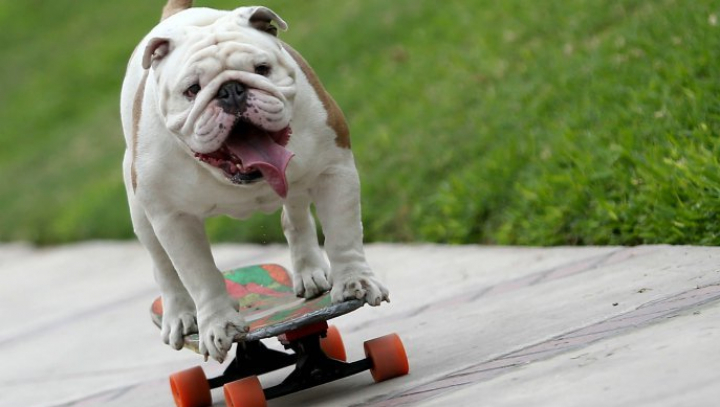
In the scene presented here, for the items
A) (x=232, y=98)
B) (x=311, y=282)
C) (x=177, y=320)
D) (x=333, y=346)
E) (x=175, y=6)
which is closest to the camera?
(x=232, y=98)

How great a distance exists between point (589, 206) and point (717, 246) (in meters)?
1.06

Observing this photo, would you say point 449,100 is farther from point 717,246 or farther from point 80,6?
point 80,6

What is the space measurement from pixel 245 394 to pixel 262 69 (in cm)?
116

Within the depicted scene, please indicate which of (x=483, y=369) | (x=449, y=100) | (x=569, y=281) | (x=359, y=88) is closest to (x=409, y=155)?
(x=449, y=100)

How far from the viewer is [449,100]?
27.2 ft

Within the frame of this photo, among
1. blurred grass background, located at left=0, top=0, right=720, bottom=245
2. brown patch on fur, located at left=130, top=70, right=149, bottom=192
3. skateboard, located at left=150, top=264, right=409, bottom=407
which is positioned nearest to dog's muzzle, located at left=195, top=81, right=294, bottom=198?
brown patch on fur, located at left=130, top=70, right=149, bottom=192

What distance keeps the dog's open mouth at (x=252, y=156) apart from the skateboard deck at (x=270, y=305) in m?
0.50

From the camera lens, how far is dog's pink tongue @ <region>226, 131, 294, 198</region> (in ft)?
12.7

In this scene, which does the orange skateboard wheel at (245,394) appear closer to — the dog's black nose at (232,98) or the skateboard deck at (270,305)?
the skateboard deck at (270,305)

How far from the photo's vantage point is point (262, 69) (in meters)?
4.01

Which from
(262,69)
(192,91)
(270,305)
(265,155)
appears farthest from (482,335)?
(192,91)

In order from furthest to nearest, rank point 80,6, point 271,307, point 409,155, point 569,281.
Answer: point 80,6, point 409,155, point 569,281, point 271,307

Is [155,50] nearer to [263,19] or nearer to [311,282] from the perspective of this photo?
[263,19]

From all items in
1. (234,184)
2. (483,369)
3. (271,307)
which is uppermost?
(234,184)
